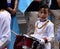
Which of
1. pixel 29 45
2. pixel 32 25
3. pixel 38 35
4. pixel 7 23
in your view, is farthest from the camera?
pixel 32 25

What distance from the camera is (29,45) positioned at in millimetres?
4598

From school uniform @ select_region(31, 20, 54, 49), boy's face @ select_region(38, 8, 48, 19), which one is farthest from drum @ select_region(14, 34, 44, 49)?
boy's face @ select_region(38, 8, 48, 19)

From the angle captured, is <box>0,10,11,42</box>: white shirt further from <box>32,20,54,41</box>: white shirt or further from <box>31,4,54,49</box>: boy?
<box>32,20,54,41</box>: white shirt

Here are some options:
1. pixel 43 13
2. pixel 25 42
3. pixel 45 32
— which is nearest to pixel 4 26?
pixel 25 42

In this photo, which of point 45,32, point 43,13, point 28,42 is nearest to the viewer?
point 28,42

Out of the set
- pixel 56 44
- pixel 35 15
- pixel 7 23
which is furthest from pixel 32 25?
pixel 7 23

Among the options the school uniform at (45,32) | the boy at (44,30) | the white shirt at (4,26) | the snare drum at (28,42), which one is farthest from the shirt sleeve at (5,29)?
the school uniform at (45,32)

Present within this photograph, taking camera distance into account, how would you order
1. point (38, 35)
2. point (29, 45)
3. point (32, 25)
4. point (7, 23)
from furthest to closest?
point (32, 25) < point (38, 35) < point (29, 45) < point (7, 23)

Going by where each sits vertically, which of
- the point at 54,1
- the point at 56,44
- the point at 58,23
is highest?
the point at 54,1

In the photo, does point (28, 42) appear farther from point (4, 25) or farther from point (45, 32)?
point (4, 25)

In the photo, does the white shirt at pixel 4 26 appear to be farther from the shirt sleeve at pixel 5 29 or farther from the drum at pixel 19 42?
the drum at pixel 19 42

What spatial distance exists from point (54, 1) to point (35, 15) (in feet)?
1.75

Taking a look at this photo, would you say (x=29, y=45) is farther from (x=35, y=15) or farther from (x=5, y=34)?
(x=35, y=15)

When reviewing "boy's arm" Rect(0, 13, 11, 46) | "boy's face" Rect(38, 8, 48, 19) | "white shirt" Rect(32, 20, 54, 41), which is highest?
"boy's arm" Rect(0, 13, 11, 46)
